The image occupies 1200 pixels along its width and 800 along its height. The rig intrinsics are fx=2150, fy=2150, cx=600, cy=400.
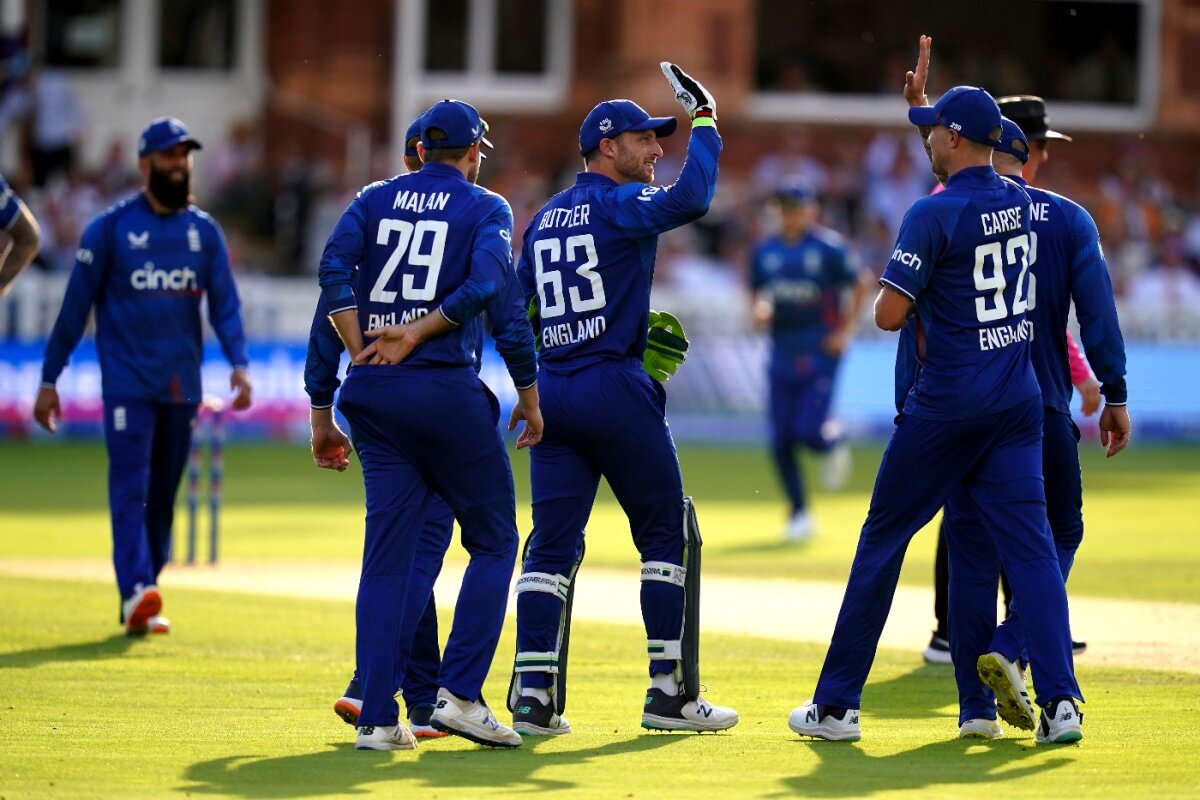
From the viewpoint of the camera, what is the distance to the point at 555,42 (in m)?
33.2

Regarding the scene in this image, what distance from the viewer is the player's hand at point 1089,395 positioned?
9423 millimetres

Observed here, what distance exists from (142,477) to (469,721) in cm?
397

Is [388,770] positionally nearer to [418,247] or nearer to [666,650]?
[666,650]

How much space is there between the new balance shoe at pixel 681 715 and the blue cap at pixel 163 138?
4.50 meters

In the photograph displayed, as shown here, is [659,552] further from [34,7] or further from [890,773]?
[34,7]

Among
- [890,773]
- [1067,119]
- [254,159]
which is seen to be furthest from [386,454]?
[1067,119]

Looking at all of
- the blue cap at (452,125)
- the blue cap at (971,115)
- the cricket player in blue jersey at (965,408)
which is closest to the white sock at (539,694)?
the cricket player in blue jersey at (965,408)

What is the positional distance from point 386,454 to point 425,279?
65 centimetres

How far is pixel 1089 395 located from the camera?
9.62 meters

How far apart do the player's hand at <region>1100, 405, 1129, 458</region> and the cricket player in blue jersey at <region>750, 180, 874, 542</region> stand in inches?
300

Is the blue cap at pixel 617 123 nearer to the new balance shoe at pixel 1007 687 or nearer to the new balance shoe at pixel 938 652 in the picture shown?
the new balance shoe at pixel 1007 687

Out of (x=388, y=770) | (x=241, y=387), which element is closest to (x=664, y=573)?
(x=388, y=770)

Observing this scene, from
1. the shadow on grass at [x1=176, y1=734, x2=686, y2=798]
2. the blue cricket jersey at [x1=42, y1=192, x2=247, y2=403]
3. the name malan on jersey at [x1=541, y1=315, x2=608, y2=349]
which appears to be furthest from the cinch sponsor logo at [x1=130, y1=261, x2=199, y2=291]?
the shadow on grass at [x1=176, y1=734, x2=686, y2=798]

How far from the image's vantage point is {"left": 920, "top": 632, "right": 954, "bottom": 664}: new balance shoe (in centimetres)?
1060
